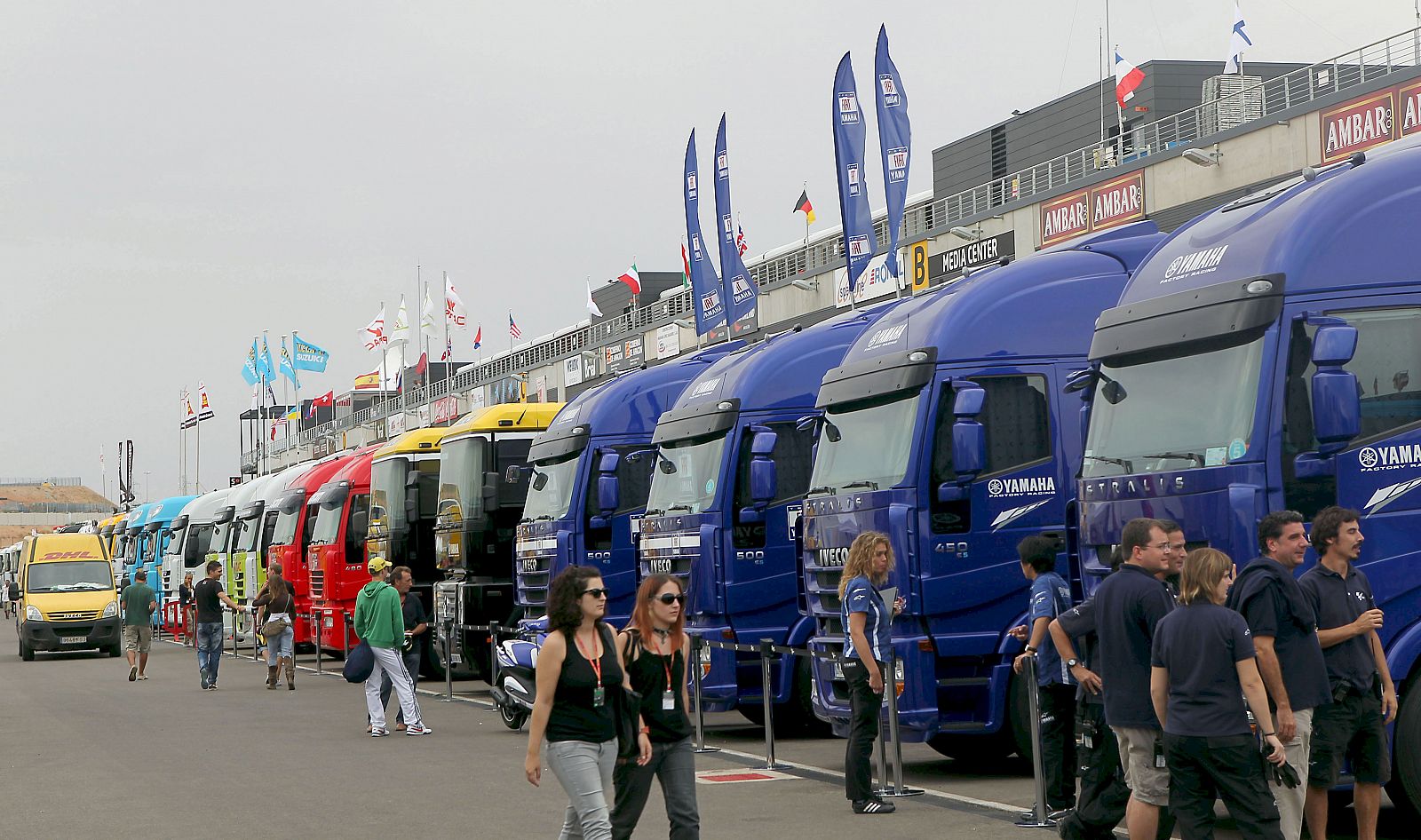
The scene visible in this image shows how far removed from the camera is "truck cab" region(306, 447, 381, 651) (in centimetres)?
2936

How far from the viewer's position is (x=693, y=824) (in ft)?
27.8

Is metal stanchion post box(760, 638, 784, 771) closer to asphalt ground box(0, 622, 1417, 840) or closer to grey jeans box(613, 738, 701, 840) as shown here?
asphalt ground box(0, 622, 1417, 840)

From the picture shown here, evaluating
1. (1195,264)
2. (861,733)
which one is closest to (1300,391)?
(1195,264)

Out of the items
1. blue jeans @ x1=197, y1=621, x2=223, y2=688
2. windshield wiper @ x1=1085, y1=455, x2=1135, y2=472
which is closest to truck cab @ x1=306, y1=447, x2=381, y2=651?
blue jeans @ x1=197, y1=621, x2=223, y2=688

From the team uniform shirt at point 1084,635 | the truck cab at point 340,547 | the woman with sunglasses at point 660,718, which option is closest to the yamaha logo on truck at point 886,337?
the team uniform shirt at point 1084,635

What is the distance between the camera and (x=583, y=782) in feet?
26.4

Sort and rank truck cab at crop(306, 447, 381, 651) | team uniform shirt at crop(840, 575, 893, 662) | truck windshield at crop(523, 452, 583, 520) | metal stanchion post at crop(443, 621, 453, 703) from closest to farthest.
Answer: team uniform shirt at crop(840, 575, 893, 662)
truck windshield at crop(523, 452, 583, 520)
metal stanchion post at crop(443, 621, 453, 703)
truck cab at crop(306, 447, 381, 651)

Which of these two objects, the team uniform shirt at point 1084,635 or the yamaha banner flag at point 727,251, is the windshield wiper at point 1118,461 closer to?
the team uniform shirt at point 1084,635

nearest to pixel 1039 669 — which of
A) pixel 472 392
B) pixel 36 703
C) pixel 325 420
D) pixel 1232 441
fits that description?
pixel 1232 441

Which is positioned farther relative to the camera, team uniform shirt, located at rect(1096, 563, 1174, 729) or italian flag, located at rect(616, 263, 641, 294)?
italian flag, located at rect(616, 263, 641, 294)

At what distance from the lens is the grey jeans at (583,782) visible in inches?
316

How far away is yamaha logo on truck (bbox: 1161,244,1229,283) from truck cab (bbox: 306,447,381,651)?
20119mm

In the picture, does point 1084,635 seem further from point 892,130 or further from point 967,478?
point 892,130

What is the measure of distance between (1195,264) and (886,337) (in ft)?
13.0
